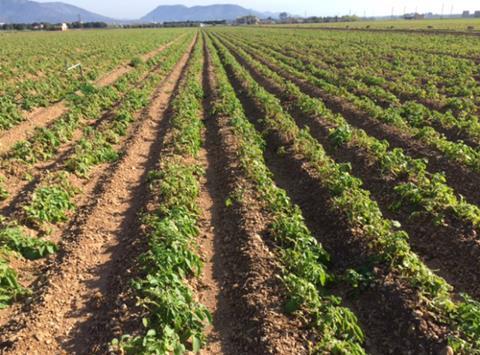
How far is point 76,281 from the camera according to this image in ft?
20.8

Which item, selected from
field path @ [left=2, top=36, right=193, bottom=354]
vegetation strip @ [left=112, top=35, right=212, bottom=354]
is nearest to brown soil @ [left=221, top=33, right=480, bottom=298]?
vegetation strip @ [left=112, top=35, right=212, bottom=354]

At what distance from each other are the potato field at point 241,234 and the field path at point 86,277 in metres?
0.03

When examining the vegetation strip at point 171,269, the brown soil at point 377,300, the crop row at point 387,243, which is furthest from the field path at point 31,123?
the brown soil at point 377,300

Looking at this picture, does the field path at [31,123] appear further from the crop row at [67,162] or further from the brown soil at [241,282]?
the brown soil at [241,282]

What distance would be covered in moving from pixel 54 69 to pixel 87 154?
70.4 ft

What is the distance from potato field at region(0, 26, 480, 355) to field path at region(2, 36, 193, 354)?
1.1 inches

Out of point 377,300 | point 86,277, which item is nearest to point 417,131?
point 377,300

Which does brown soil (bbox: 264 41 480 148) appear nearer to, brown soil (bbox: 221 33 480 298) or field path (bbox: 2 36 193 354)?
brown soil (bbox: 221 33 480 298)

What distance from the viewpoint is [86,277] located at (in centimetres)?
649

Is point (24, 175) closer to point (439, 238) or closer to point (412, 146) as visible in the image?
point (439, 238)

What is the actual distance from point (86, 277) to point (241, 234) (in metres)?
2.84

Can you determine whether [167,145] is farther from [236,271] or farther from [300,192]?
[236,271]

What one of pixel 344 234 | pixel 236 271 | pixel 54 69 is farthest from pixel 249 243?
pixel 54 69

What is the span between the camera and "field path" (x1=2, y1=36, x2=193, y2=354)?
16.9 feet
